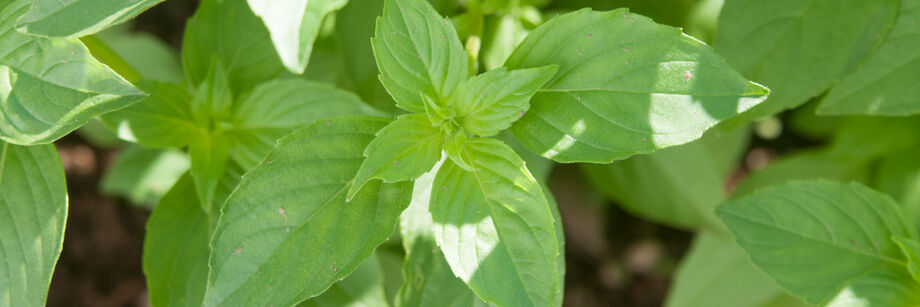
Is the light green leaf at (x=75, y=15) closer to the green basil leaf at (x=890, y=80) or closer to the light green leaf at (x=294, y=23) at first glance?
the light green leaf at (x=294, y=23)

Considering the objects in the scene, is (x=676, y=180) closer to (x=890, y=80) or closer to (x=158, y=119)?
(x=890, y=80)

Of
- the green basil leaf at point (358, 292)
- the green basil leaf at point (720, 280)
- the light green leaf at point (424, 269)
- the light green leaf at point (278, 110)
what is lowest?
the green basil leaf at point (720, 280)

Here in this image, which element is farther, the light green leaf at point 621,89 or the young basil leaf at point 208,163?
the young basil leaf at point 208,163

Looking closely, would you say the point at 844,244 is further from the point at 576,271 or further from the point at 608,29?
the point at 576,271

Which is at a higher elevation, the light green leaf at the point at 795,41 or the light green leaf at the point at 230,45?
the light green leaf at the point at 795,41

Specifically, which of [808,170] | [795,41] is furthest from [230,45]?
[808,170]

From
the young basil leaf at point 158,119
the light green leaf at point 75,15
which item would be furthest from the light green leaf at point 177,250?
the light green leaf at point 75,15

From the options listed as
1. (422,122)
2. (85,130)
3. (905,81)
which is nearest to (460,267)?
(422,122)
